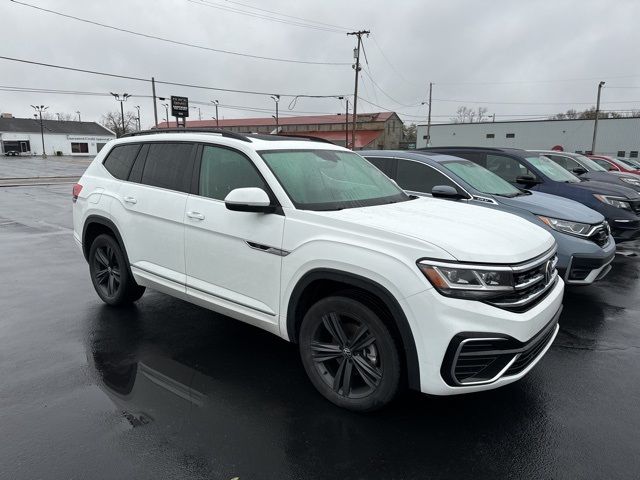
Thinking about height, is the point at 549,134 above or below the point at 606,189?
above

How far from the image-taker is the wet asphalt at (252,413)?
104 inches

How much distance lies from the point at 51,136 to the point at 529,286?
3676 inches

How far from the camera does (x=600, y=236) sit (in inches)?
212

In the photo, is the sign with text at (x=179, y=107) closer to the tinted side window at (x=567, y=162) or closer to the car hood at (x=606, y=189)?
the tinted side window at (x=567, y=162)

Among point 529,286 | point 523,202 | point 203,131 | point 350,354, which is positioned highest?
point 203,131

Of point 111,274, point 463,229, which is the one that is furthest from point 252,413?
point 111,274

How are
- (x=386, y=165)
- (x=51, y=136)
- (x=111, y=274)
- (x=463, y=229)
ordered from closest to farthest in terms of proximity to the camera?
(x=463, y=229) → (x=111, y=274) → (x=386, y=165) → (x=51, y=136)

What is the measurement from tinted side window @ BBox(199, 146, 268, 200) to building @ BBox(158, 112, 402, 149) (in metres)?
67.3

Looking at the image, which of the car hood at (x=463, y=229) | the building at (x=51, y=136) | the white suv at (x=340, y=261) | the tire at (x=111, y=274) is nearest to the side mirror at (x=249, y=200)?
the white suv at (x=340, y=261)

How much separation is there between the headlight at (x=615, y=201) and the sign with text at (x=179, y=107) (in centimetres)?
3250

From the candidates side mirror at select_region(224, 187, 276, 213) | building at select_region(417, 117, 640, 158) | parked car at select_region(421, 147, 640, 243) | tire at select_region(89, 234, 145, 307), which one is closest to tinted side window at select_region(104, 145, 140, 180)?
tire at select_region(89, 234, 145, 307)

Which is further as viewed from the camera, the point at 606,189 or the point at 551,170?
the point at 551,170

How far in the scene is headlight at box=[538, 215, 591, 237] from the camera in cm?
526

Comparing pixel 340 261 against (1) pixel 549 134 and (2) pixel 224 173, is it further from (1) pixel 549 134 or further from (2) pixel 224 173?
(1) pixel 549 134
